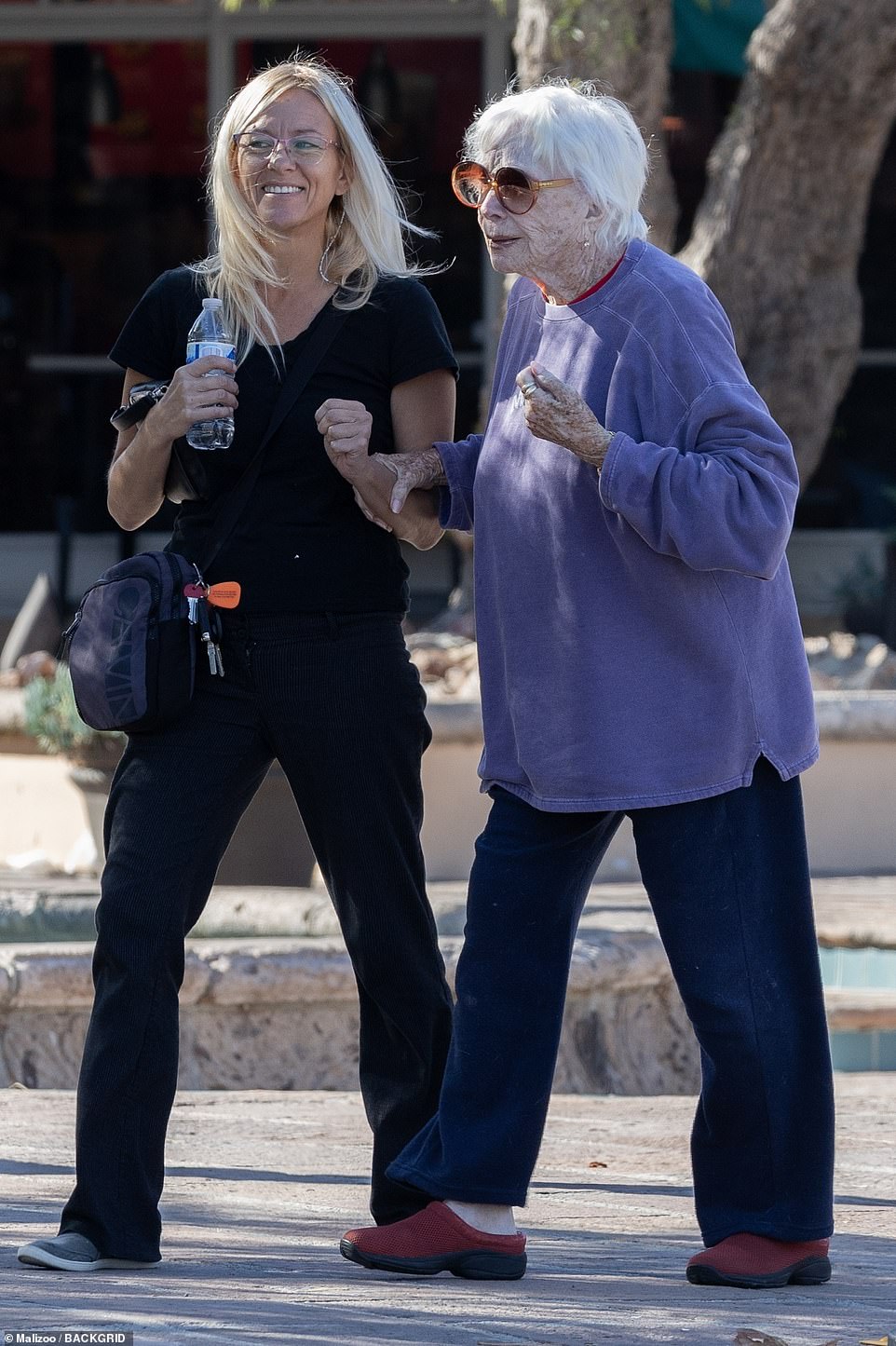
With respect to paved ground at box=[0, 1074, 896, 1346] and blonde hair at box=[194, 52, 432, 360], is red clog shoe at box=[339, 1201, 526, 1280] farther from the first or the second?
blonde hair at box=[194, 52, 432, 360]

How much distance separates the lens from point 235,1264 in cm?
308

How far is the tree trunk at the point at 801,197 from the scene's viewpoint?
7656mm

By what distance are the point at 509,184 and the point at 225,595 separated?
2.41ft

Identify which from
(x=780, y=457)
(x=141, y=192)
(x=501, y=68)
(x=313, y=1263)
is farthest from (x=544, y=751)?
(x=141, y=192)

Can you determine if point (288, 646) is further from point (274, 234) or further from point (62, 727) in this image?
point (62, 727)

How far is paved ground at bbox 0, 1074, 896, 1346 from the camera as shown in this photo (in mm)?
2635

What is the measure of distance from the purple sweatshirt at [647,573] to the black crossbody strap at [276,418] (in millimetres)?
326

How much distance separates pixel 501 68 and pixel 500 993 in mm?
8771

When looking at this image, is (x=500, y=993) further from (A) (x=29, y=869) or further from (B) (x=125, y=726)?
(A) (x=29, y=869)

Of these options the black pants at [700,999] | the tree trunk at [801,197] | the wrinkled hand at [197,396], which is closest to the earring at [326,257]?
the wrinkled hand at [197,396]

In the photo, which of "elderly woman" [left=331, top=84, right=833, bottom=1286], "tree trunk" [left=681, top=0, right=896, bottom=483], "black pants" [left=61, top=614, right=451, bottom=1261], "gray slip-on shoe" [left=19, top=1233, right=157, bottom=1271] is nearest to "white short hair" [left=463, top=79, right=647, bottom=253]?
"elderly woman" [left=331, top=84, right=833, bottom=1286]

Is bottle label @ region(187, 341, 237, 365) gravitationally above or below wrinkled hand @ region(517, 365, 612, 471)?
above

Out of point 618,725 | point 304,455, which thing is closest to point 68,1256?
point 618,725

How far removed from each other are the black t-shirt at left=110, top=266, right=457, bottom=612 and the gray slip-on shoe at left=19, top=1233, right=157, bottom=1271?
957mm
